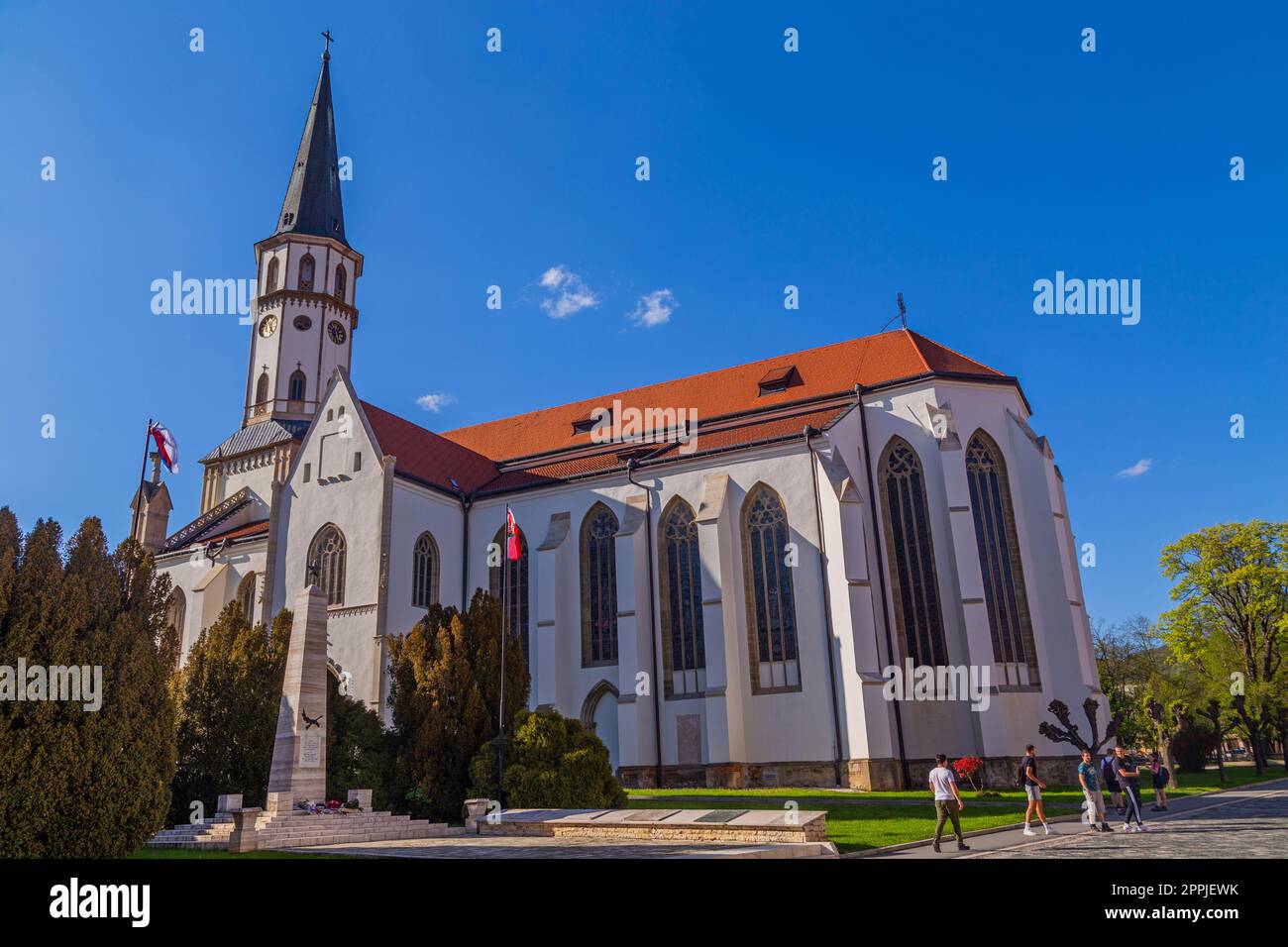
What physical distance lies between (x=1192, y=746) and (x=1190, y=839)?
32301 mm

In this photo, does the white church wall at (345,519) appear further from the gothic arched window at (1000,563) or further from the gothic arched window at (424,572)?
the gothic arched window at (1000,563)

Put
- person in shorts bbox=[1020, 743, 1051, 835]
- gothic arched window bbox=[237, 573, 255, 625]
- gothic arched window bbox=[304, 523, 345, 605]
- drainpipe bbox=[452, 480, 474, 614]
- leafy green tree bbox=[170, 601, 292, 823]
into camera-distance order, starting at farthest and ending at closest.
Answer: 1. gothic arched window bbox=[237, 573, 255, 625]
2. drainpipe bbox=[452, 480, 474, 614]
3. gothic arched window bbox=[304, 523, 345, 605]
4. leafy green tree bbox=[170, 601, 292, 823]
5. person in shorts bbox=[1020, 743, 1051, 835]

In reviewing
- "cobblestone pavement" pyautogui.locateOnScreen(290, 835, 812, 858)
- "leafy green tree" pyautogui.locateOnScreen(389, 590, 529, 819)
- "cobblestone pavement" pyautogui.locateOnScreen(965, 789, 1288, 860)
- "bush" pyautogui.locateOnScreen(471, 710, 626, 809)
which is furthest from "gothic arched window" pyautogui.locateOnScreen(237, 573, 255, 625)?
"cobblestone pavement" pyautogui.locateOnScreen(965, 789, 1288, 860)

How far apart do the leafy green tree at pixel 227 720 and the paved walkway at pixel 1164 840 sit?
1529 cm

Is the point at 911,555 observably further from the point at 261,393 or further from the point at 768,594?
the point at 261,393

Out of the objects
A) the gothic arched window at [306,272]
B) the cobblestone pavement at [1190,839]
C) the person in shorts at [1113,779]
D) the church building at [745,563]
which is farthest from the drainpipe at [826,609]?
the gothic arched window at [306,272]

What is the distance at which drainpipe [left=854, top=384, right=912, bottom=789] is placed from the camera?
26312 mm

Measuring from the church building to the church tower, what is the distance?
8.52 m

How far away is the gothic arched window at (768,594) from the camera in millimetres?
27312

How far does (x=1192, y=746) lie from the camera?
39438mm

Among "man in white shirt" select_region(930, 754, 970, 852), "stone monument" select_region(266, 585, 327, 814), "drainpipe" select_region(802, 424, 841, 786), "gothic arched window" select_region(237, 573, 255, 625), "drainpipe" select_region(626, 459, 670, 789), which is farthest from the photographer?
"gothic arched window" select_region(237, 573, 255, 625)

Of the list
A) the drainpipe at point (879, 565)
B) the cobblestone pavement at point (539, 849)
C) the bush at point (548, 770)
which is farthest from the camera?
the drainpipe at point (879, 565)

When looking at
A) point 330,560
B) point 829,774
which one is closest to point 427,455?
point 330,560

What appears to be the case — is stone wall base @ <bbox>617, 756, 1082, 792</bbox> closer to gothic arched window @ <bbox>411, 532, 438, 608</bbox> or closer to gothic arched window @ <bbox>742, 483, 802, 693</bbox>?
gothic arched window @ <bbox>742, 483, 802, 693</bbox>
